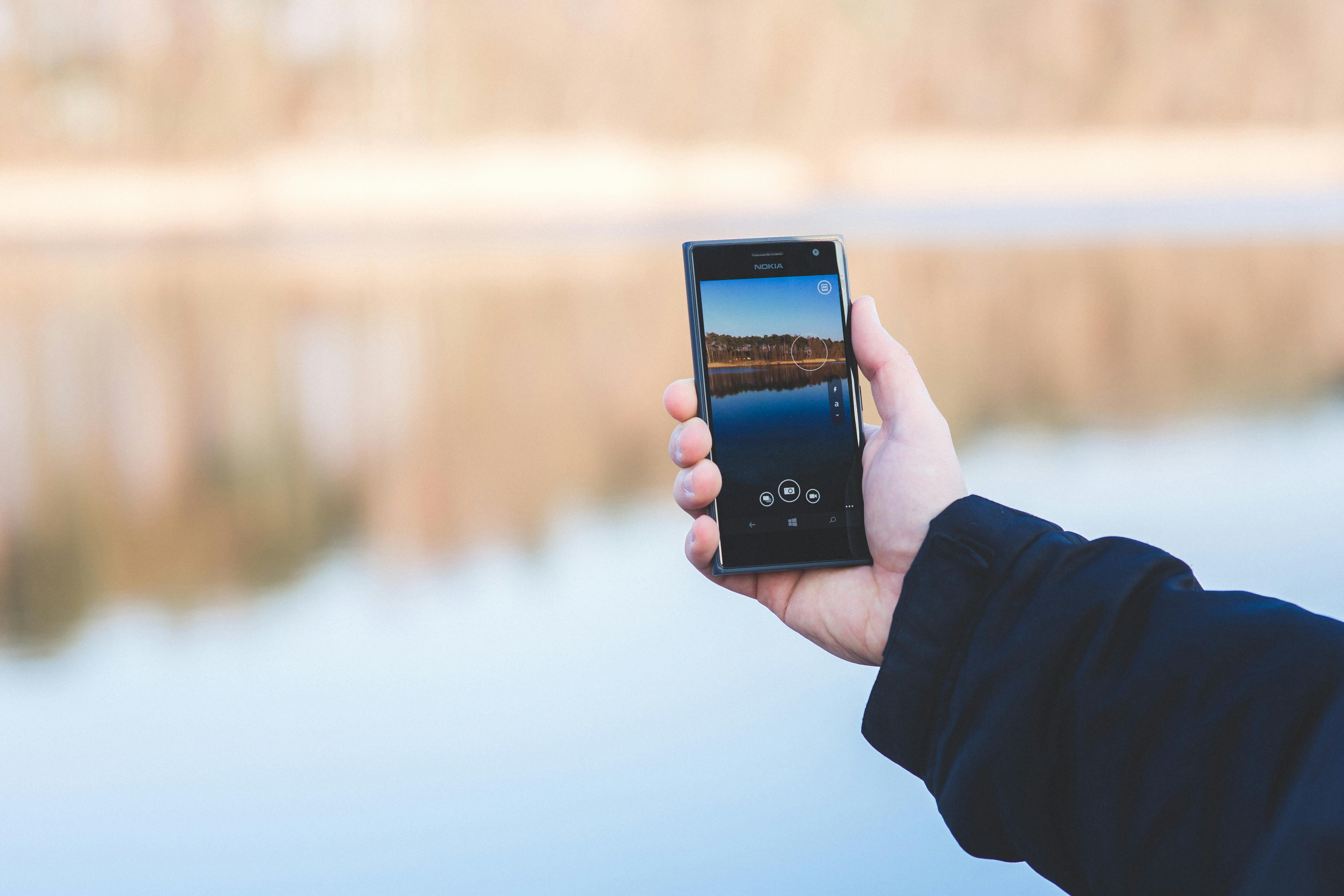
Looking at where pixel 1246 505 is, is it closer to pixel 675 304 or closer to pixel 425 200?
pixel 675 304

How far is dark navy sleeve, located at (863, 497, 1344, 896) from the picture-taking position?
64 cm

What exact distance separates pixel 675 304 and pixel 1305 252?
6.13m

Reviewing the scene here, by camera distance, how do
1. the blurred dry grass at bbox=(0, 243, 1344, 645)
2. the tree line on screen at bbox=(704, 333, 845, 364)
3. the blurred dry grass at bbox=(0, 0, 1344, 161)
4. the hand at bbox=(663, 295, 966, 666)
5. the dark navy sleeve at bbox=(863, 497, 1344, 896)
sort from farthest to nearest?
1. the blurred dry grass at bbox=(0, 0, 1344, 161)
2. the blurred dry grass at bbox=(0, 243, 1344, 645)
3. the tree line on screen at bbox=(704, 333, 845, 364)
4. the hand at bbox=(663, 295, 966, 666)
5. the dark navy sleeve at bbox=(863, 497, 1344, 896)

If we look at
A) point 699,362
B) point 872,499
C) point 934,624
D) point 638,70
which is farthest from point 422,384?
point 638,70

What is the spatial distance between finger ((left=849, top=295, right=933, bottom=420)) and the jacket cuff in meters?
0.28

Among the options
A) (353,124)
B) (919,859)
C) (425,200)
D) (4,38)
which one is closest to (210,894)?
(919,859)

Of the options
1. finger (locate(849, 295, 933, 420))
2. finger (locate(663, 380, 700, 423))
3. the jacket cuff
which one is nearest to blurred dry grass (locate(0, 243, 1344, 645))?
finger (locate(663, 380, 700, 423))

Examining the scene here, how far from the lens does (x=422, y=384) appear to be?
17.0ft

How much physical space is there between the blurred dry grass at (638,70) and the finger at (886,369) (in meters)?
19.3

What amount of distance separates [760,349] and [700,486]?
162 mm

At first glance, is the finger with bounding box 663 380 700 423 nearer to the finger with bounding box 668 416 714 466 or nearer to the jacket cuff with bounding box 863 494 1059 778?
the finger with bounding box 668 416 714 466

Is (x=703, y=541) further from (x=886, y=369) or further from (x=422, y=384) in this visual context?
(x=422, y=384)

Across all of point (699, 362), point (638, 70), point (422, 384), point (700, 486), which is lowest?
point (422, 384)

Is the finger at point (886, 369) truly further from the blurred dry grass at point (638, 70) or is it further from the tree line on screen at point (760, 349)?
the blurred dry grass at point (638, 70)
